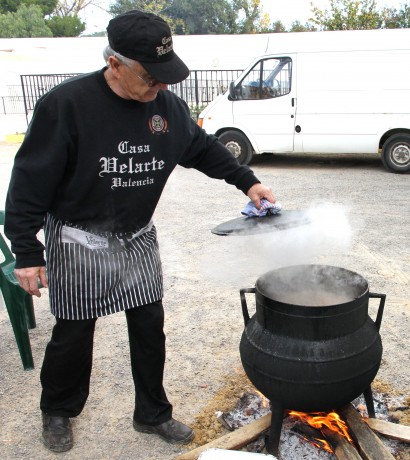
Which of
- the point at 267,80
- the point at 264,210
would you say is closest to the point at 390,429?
the point at 264,210

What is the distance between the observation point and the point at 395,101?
8906 millimetres

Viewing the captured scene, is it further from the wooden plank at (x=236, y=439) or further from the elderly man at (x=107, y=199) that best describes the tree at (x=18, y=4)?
the wooden plank at (x=236, y=439)


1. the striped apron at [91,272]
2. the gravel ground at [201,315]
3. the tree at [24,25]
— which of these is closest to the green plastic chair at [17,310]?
the gravel ground at [201,315]

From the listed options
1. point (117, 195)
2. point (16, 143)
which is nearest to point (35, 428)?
point (117, 195)

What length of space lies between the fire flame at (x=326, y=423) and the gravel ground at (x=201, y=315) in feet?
2.23

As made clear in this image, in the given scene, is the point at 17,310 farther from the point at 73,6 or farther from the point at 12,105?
the point at 73,6

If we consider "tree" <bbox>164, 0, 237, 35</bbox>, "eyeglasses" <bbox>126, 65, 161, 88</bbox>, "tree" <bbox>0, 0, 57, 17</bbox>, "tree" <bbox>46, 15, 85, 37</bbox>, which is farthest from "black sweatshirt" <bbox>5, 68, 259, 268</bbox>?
"tree" <bbox>164, 0, 237, 35</bbox>

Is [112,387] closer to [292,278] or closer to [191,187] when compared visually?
[292,278]

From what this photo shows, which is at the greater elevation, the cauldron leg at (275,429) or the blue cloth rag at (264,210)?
the blue cloth rag at (264,210)

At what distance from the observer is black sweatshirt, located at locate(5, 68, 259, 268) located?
6.73 ft

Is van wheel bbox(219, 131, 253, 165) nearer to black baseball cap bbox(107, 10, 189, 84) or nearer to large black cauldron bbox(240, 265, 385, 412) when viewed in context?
large black cauldron bbox(240, 265, 385, 412)

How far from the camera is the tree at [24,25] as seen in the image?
93.5 ft

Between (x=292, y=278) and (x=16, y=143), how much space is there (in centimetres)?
1412

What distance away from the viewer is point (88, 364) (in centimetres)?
260
